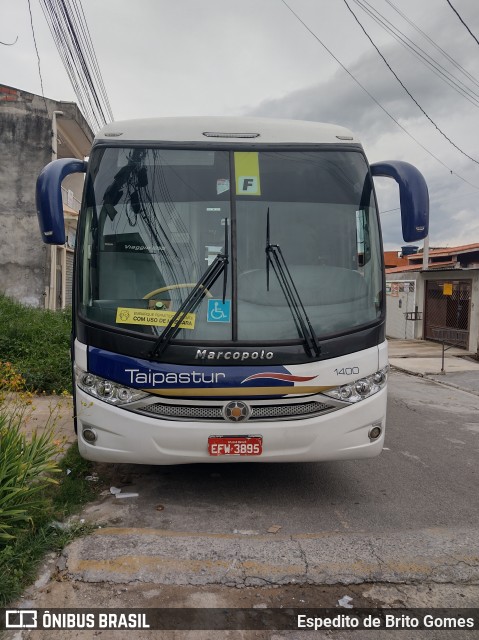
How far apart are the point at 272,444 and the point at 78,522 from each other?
4.76 feet

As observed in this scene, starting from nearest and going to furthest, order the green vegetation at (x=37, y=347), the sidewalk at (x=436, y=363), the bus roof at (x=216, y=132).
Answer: the bus roof at (x=216, y=132), the green vegetation at (x=37, y=347), the sidewalk at (x=436, y=363)

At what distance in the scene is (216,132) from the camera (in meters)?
4.25

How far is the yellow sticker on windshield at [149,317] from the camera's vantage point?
3.76 m

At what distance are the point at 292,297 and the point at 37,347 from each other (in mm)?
6370

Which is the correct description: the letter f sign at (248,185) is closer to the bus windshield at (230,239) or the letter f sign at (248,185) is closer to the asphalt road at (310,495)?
the bus windshield at (230,239)

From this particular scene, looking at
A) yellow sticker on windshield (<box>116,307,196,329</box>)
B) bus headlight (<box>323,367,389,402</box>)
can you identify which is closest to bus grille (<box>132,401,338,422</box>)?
bus headlight (<box>323,367,389,402</box>)

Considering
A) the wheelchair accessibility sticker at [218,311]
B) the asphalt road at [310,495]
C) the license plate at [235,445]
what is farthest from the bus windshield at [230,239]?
the asphalt road at [310,495]

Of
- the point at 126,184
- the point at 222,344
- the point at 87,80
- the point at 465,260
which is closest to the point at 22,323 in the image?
the point at 87,80

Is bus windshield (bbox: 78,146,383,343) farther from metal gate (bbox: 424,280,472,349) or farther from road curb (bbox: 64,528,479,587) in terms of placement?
metal gate (bbox: 424,280,472,349)

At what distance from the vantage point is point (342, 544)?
355 centimetres

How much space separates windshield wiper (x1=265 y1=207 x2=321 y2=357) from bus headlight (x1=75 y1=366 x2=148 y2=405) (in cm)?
120

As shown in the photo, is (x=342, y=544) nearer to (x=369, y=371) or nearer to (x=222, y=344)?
(x=369, y=371)

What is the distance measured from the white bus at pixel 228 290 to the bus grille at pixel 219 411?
1 cm

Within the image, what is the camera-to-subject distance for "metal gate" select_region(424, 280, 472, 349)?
58.4 feet
